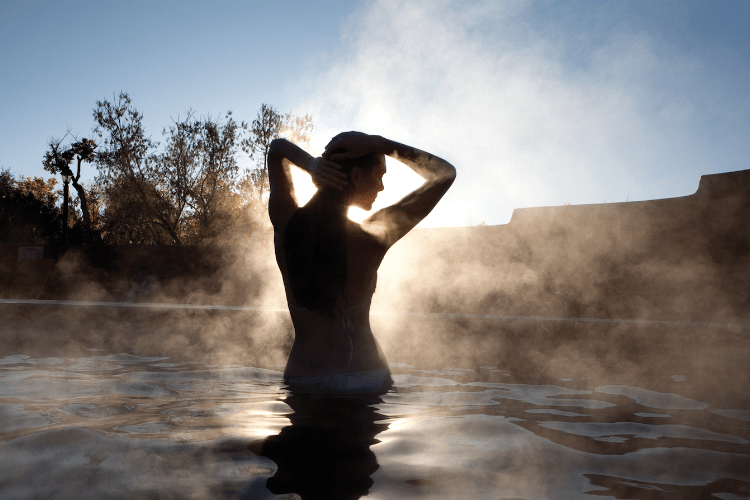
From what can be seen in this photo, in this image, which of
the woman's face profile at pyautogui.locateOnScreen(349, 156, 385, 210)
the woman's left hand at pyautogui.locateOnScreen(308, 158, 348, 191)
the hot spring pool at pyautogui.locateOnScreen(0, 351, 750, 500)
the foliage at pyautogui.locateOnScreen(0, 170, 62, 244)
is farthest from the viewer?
the foliage at pyautogui.locateOnScreen(0, 170, 62, 244)

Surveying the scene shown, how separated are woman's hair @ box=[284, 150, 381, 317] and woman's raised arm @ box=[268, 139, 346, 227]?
9 centimetres

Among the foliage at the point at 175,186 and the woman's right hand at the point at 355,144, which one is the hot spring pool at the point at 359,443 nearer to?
the woman's right hand at the point at 355,144

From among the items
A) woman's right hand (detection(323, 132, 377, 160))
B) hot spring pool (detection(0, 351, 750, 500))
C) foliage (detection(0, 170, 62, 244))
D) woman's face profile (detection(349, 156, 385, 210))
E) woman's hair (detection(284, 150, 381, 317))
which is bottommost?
hot spring pool (detection(0, 351, 750, 500))

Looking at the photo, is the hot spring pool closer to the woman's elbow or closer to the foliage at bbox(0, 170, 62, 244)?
the woman's elbow

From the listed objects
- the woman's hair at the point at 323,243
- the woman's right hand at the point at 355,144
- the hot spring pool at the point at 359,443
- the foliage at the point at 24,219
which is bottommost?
the hot spring pool at the point at 359,443

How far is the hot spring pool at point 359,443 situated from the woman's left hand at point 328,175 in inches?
43.3

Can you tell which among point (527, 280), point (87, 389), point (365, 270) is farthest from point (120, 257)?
point (365, 270)

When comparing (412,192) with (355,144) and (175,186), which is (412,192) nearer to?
(355,144)

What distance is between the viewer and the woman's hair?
248cm

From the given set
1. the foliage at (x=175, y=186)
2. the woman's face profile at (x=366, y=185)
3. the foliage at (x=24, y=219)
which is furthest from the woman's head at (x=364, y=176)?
the foliage at (x=24, y=219)

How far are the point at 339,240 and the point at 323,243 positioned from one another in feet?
0.28

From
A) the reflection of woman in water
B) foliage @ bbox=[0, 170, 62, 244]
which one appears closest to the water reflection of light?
the reflection of woman in water

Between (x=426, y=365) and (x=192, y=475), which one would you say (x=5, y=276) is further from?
(x=192, y=475)

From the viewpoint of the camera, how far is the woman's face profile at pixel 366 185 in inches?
99.0
